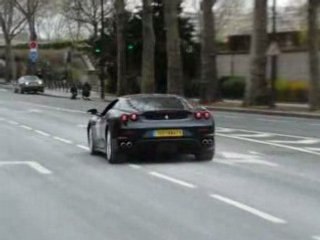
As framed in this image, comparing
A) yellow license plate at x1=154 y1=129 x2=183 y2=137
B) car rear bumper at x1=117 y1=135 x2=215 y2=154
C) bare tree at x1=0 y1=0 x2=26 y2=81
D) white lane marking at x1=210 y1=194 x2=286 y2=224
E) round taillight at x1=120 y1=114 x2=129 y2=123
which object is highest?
bare tree at x1=0 y1=0 x2=26 y2=81

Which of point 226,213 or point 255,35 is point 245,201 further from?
point 255,35

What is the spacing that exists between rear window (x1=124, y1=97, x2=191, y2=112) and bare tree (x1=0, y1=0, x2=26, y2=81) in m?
74.1

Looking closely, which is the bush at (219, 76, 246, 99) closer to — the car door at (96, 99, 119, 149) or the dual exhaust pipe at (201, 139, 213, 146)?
the car door at (96, 99, 119, 149)

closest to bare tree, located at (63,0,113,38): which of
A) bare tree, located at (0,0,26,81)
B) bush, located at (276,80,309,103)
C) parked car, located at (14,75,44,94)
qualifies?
bare tree, located at (0,0,26,81)

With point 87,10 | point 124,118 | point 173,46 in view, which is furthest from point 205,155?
point 87,10

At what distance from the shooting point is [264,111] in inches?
1545

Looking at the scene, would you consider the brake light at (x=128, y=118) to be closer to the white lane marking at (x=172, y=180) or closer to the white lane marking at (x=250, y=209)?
the white lane marking at (x=172, y=180)

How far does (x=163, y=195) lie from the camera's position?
465 inches

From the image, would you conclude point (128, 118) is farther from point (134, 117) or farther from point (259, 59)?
point (259, 59)

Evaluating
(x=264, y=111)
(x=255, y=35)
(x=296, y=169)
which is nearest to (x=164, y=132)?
(x=296, y=169)

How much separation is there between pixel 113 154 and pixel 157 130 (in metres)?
0.96

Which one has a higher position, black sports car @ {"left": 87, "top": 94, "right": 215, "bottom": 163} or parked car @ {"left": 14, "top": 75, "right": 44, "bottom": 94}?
black sports car @ {"left": 87, "top": 94, "right": 215, "bottom": 163}

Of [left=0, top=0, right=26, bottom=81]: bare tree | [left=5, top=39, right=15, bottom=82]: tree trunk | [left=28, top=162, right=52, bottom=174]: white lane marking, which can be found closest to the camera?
[left=28, top=162, right=52, bottom=174]: white lane marking

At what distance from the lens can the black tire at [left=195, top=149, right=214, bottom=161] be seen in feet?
54.5
